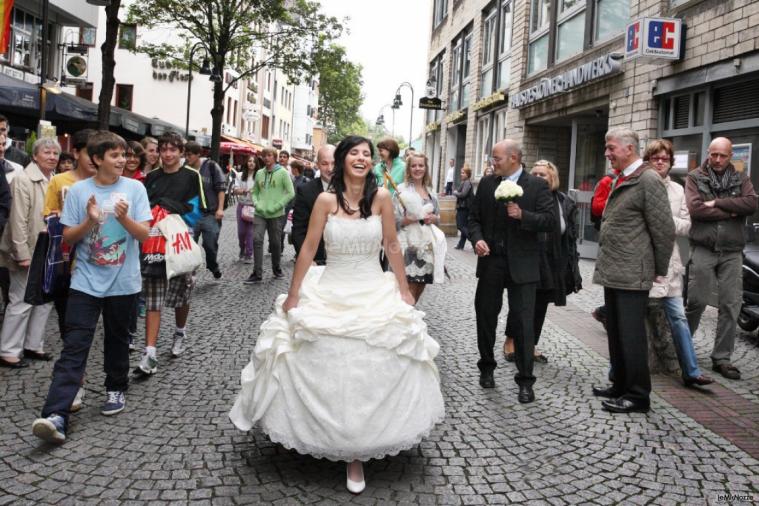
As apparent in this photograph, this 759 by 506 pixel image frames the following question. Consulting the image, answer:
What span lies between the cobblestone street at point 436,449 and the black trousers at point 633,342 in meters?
0.19

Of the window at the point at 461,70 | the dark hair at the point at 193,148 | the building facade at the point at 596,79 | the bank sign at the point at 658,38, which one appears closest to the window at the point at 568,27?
the building facade at the point at 596,79

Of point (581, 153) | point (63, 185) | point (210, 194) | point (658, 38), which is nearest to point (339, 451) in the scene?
point (63, 185)

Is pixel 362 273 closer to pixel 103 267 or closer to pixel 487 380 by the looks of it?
pixel 103 267

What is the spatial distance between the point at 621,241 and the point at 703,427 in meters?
1.35

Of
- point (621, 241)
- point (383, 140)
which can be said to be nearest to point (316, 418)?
point (621, 241)

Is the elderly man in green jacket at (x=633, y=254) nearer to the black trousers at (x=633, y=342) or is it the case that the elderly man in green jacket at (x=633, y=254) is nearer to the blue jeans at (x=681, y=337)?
the black trousers at (x=633, y=342)

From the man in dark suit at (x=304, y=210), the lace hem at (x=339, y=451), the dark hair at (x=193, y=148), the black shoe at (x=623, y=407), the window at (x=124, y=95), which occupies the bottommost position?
the black shoe at (x=623, y=407)

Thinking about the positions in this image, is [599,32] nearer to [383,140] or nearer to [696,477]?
[383,140]

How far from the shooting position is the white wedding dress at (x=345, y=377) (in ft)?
11.3

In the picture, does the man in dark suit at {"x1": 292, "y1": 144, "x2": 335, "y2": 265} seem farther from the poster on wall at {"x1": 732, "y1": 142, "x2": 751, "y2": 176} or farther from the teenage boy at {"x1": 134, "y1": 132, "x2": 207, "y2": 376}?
the poster on wall at {"x1": 732, "y1": 142, "x2": 751, "y2": 176}

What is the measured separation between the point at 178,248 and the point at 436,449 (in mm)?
2798

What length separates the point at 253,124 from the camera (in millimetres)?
56688

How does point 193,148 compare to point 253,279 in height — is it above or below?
above

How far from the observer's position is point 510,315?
18.3ft
